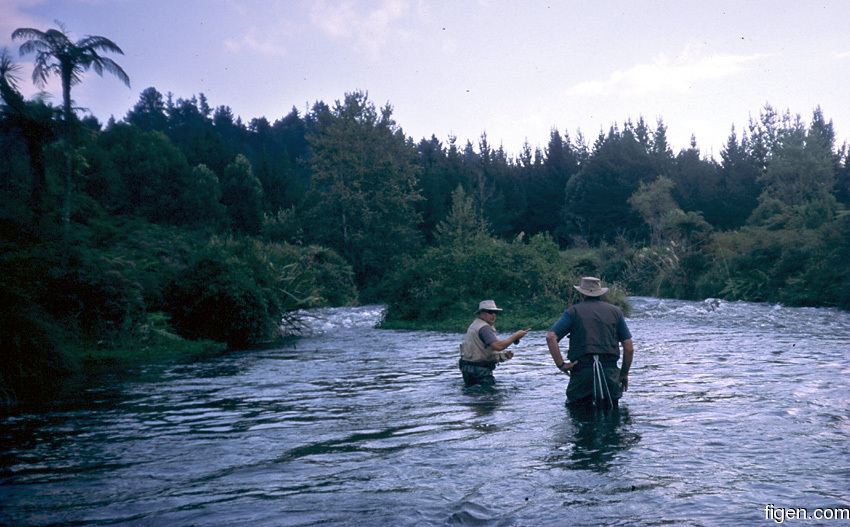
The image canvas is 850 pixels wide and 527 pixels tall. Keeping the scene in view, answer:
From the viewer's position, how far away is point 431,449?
25.8 ft

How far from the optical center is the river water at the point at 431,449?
225 inches

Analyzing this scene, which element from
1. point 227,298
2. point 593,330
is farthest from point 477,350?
point 227,298

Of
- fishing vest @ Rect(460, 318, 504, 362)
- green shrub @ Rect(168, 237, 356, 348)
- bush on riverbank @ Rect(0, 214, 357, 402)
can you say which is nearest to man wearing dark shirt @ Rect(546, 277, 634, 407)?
fishing vest @ Rect(460, 318, 504, 362)

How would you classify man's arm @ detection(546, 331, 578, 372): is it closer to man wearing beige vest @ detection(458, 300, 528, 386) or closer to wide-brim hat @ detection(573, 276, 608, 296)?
wide-brim hat @ detection(573, 276, 608, 296)

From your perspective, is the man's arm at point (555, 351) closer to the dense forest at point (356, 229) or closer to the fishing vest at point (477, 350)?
the fishing vest at point (477, 350)

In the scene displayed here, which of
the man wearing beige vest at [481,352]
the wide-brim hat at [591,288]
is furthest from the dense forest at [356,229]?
the wide-brim hat at [591,288]

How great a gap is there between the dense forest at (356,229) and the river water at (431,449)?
12.7 ft

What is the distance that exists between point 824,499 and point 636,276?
124 feet

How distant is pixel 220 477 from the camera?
686 centimetres

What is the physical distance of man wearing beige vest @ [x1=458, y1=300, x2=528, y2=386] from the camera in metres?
11.8

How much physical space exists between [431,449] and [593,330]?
101 inches

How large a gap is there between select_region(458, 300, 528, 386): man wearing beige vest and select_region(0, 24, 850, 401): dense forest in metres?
7.37

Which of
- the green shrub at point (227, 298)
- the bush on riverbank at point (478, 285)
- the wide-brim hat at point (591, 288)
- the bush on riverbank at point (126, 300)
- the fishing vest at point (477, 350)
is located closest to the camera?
the wide-brim hat at point (591, 288)

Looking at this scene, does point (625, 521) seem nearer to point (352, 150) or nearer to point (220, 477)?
point (220, 477)
